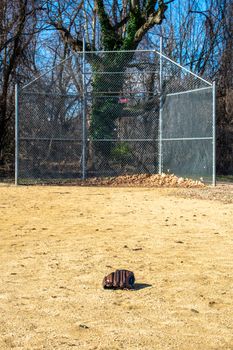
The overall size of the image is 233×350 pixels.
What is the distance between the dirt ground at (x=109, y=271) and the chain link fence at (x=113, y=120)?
6.77 metres

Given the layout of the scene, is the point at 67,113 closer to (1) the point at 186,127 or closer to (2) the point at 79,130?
(2) the point at 79,130

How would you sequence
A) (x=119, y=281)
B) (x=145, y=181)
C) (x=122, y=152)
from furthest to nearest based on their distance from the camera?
(x=122, y=152), (x=145, y=181), (x=119, y=281)

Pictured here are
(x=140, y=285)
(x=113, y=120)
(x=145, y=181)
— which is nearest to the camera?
(x=140, y=285)

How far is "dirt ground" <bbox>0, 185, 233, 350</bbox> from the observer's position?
4.29m

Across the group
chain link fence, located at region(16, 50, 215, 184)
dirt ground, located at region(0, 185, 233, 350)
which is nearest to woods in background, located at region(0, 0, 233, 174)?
chain link fence, located at region(16, 50, 215, 184)

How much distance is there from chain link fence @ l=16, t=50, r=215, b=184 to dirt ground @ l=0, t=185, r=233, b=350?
6766mm

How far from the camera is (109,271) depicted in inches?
249

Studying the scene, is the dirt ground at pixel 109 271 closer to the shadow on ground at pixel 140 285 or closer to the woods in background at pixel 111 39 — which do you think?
the shadow on ground at pixel 140 285

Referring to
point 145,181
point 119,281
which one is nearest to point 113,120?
point 145,181

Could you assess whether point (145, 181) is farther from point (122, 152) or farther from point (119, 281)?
point (119, 281)

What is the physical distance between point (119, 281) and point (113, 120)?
15.2 metres

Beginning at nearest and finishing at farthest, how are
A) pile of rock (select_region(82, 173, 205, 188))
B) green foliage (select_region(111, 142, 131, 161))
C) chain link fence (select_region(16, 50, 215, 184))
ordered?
pile of rock (select_region(82, 173, 205, 188)), chain link fence (select_region(16, 50, 215, 184)), green foliage (select_region(111, 142, 131, 161))

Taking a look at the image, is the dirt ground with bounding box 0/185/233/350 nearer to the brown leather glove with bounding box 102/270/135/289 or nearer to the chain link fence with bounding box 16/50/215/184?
the brown leather glove with bounding box 102/270/135/289

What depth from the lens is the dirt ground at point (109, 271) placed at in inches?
169
